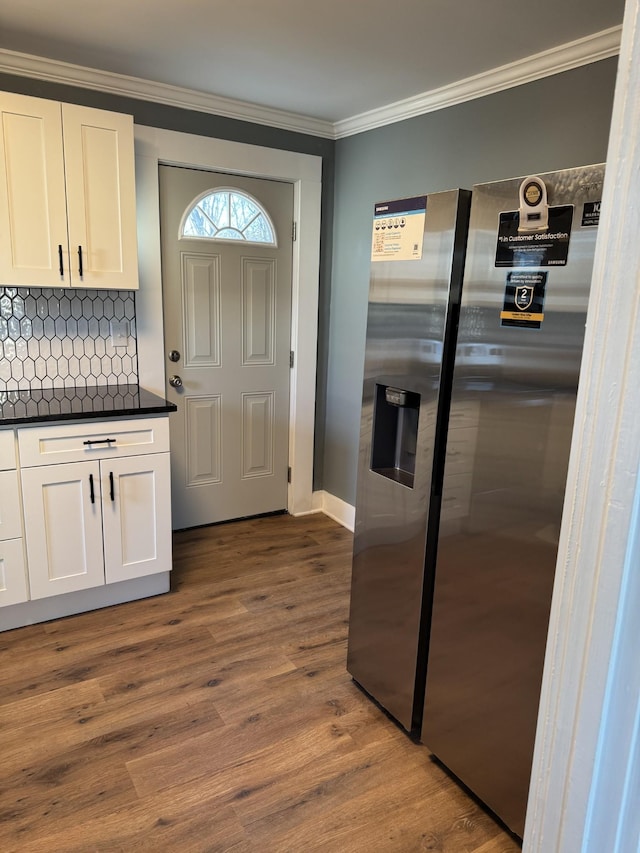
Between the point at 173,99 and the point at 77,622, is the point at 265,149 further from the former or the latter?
the point at 77,622

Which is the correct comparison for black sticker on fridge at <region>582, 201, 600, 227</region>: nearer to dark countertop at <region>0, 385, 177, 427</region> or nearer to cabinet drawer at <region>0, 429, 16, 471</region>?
dark countertop at <region>0, 385, 177, 427</region>

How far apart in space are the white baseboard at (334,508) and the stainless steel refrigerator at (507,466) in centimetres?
194

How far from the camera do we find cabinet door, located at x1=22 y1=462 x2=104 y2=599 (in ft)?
8.15

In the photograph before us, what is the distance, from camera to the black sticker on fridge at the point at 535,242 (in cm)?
141

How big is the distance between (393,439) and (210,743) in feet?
3.98

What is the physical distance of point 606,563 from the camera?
2.24 feet

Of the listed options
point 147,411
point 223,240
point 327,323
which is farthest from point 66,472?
point 327,323

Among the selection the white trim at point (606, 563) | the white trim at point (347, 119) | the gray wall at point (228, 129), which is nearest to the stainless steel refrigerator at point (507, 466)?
the white trim at point (606, 563)

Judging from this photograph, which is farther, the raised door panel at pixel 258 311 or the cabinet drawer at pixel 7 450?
the raised door panel at pixel 258 311

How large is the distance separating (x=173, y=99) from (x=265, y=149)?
1.85ft

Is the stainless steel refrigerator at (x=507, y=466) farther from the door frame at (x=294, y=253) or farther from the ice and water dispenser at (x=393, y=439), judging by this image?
the door frame at (x=294, y=253)

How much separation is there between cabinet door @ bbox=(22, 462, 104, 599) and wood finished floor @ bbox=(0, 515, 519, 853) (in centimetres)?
23

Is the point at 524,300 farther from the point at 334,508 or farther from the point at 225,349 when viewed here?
the point at 334,508

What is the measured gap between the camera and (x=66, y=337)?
3.02m
